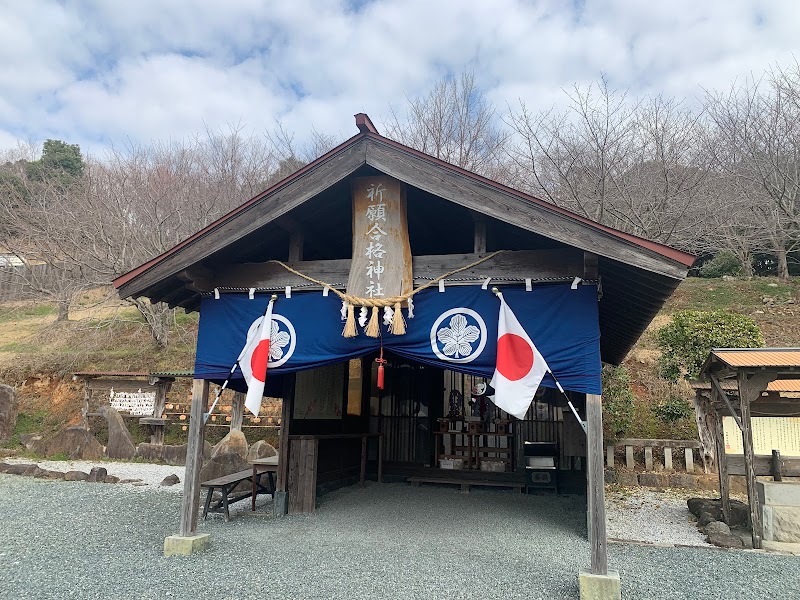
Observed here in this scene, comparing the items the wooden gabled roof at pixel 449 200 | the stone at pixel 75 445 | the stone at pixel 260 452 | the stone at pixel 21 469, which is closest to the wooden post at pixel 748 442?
the wooden gabled roof at pixel 449 200

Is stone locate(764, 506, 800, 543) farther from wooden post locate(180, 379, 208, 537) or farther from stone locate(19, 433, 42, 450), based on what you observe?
stone locate(19, 433, 42, 450)

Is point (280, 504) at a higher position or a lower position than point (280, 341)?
lower

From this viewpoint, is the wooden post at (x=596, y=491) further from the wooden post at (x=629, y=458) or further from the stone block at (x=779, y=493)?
the wooden post at (x=629, y=458)

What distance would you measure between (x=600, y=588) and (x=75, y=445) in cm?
1420

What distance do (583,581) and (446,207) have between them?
438cm

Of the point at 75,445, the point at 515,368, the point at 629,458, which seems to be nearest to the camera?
the point at 515,368

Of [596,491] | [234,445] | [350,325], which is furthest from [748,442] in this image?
[234,445]

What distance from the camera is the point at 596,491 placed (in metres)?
5.07

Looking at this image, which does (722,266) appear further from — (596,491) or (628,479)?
(596,491)

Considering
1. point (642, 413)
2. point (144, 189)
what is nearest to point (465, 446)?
point (642, 413)

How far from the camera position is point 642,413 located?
14836mm

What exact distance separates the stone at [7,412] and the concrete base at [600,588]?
16.9 metres

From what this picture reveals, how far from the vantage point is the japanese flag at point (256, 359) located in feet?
19.4

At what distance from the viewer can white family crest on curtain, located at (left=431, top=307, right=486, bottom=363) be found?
567cm
